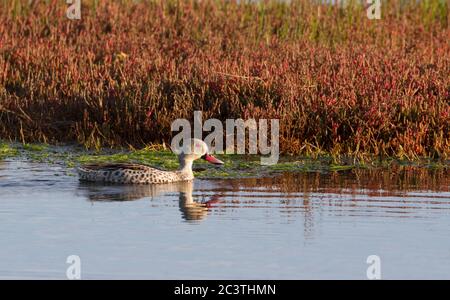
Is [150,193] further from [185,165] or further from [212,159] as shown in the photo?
[212,159]

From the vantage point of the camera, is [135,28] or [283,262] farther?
[135,28]

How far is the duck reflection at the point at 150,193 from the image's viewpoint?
9.93 metres

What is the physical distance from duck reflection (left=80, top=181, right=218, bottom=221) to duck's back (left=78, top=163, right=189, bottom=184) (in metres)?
0.08

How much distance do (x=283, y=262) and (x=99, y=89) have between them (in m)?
6.46

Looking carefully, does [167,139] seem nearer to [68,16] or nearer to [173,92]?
[173,92]

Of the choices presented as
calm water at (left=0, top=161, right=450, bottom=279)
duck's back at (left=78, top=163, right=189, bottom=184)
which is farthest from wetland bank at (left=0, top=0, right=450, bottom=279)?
duck's back at (left=78, top=163, right=189, bottom=184)

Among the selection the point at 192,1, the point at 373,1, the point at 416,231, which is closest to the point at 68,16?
the point at 192,1

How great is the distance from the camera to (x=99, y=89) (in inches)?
548

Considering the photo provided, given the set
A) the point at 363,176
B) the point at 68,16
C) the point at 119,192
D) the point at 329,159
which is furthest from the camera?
the point at 68,16

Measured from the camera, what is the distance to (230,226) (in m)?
9.10

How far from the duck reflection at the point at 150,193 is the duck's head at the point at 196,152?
13.5 inches

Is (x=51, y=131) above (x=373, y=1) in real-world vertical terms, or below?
below

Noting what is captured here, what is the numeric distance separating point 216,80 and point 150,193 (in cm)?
320

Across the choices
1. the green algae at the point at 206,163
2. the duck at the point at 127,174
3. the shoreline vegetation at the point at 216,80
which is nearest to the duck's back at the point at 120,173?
the duck at the point at 127,174
